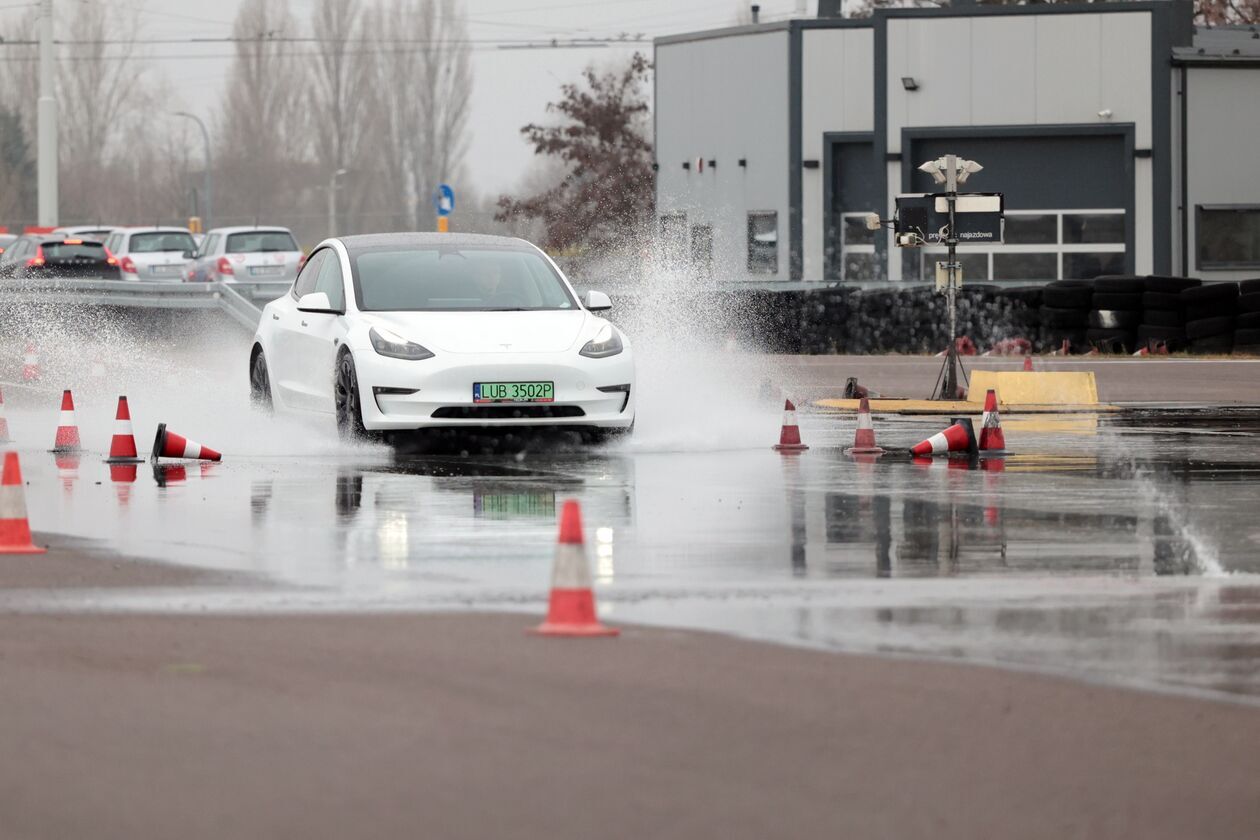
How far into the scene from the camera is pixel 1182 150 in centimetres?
4262

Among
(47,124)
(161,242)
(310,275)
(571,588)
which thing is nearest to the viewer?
(571,588)

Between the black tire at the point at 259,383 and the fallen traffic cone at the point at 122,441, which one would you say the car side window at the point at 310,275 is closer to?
the black tire at the point at 259,383

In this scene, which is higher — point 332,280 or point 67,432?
point 332,280

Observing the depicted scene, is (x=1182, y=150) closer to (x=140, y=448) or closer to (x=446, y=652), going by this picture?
(x=140, y=448)

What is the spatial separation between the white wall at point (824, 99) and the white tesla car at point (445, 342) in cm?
2761

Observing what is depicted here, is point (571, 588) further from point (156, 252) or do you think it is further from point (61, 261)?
point (156, 252)

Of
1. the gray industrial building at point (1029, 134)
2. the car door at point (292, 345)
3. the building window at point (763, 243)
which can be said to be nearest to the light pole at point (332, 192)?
the building window at point (763, 243)

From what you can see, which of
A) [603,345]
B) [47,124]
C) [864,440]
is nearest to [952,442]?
[864,440]

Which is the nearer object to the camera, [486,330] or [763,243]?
[486,330]

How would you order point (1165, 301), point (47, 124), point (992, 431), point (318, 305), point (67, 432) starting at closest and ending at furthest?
point (318, 305) < point (992, 431) < point (67, 432) < point (1165, 301) < point (47, 124)

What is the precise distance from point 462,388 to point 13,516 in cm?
534

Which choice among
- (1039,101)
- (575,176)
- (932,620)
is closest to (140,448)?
(932,620)

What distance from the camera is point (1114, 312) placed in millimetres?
32188

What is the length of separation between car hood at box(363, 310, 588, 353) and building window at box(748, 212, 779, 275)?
29.1 meters
